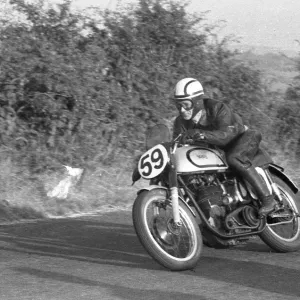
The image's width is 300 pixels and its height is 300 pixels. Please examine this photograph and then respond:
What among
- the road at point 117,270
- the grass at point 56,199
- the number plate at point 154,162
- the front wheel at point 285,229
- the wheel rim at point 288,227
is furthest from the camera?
the grass at point 56,199

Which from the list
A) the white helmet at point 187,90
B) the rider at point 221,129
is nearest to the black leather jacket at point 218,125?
the rider at point 221,129

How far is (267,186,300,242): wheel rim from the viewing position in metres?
8.20

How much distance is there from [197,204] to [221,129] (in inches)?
26.7

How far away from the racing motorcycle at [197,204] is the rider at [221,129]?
10 cm

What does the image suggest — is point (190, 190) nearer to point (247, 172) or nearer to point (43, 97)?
point (247, 172)

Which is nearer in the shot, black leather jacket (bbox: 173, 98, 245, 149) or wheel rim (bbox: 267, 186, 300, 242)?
black leather jacket (bbox: 173, 98, 245, 149)

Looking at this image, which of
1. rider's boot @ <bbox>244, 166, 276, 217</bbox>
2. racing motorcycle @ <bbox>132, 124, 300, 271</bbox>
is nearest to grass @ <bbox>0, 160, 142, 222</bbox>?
racing motorcycle @ <bbox>132, 124, 300, 271</bbox>

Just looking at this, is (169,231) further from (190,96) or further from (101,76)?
(101,76)

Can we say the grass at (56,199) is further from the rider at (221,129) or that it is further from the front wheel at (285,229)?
the front wheel at (285,229)

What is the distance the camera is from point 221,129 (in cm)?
764

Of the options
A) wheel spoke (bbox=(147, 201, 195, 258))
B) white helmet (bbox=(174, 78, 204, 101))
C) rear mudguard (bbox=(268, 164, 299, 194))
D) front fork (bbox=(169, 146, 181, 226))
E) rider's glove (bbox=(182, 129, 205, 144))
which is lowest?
wheel spoke (bbox=(147, 201, 195, 258))

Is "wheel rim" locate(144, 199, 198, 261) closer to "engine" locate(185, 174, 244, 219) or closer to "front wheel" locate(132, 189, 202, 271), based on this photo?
"front wheel" locate(132, 189, 202, 271)

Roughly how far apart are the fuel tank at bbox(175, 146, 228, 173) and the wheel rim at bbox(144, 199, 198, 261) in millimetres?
356

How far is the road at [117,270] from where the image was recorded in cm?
634
